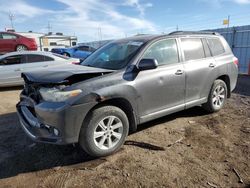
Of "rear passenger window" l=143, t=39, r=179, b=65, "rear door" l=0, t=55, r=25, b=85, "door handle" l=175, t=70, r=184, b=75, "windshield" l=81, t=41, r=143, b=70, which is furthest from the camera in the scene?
"rear door" l=0, t=55, r=25, b=85

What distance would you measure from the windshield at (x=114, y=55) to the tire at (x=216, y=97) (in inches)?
84.6

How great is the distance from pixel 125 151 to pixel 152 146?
1.53 feet

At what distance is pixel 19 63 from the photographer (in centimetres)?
867

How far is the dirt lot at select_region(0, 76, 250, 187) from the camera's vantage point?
2.97 metres

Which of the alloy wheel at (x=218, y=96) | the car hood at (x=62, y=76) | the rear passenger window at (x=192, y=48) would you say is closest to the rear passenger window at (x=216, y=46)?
the rear passenger window at (x=192, y=48)

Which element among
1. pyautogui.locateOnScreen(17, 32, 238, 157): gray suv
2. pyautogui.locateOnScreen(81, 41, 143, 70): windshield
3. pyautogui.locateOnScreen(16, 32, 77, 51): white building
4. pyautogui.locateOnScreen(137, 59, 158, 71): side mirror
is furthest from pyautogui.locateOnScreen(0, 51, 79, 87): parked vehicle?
pyautogui.locateOnScreen(16, 32, 77, 51): white building

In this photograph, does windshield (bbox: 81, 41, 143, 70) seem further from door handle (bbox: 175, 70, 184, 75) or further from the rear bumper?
the rear bumper

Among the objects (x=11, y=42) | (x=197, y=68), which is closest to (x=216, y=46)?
(x=197, y=68)

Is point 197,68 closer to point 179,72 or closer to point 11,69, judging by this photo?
point 179,72

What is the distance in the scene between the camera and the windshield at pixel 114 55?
399cm

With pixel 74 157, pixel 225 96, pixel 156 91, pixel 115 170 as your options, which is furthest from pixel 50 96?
pixel 225 96

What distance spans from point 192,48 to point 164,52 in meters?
0.82

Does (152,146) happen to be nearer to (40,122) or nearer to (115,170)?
(115,170)

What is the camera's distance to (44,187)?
9.47 ft
